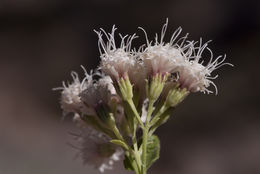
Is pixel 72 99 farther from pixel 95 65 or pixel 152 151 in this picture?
pixel 95 65

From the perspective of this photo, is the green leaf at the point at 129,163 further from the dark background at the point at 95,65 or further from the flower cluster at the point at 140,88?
the dark background at the point at 95,65

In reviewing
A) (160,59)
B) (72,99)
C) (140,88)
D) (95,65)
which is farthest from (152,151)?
(95,65)

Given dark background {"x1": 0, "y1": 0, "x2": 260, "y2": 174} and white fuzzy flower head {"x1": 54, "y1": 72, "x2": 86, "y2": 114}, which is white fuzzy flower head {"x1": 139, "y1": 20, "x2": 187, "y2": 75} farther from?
dark background {"x1": 0, "y1": 0, "x2": 260, "y2": 174}

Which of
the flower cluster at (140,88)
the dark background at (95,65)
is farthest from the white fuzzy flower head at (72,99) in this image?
the dark background at (95,65)

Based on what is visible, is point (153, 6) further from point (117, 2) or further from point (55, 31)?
point (55, 31)

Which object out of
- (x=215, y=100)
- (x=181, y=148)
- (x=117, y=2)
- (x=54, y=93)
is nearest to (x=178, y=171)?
(x=181, y=148)

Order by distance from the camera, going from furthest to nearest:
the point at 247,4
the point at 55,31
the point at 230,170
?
1. the point at 55,31
2. the point at 247,4
3. the point at 230,170

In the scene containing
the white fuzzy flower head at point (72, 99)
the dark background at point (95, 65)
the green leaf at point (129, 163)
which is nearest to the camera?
the green leaf at point (129, 163)

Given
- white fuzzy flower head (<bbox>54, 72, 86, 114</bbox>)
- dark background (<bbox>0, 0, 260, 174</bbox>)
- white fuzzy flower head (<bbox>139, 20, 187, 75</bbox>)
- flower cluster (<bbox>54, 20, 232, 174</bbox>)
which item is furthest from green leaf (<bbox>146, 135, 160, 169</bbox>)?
dark background (<bbox>0, 0, 260, 174</bbox>)
